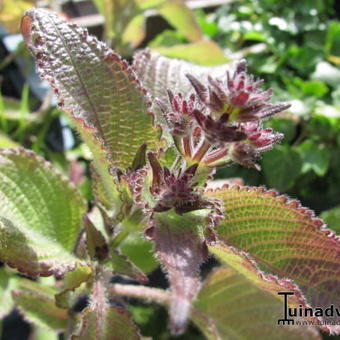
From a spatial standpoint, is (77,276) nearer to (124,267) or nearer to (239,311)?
(124,267)

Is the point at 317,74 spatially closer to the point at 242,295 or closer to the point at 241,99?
the point at 242,295

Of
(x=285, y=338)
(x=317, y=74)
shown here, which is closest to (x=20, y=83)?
(x=317, y=74)

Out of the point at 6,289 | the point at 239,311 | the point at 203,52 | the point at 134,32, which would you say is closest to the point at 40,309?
the point at 6,289

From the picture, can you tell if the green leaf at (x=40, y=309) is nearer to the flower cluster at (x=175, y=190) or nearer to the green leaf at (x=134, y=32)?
the flower cluster at (x=175, y=190)

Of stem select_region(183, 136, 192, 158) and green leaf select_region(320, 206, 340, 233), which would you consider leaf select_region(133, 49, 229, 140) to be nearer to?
stem select_region(183, 136, 192, 158)

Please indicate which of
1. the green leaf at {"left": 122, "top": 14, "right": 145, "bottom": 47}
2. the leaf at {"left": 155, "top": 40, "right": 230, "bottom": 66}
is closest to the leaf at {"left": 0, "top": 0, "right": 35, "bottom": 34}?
the green leaf at {"left": 122, "top": 14, "right": 145, "bottom": 47}

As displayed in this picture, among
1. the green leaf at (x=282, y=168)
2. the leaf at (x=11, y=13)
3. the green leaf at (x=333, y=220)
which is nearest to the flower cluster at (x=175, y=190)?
the green leaf at (x=333, y=220)
